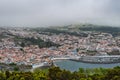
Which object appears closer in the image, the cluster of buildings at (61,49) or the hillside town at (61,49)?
the cluster of buildings at (61,49)

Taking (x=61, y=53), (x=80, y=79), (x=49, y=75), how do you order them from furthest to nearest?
1. (x=61, y=53)
2. (x=49, y=75)
3. (x=80, y=79)

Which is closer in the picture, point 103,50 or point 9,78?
point 9,78

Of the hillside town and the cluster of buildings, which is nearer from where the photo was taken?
the cluster of buildings

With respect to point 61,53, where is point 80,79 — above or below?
above

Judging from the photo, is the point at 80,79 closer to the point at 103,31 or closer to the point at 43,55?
the point at 43,55

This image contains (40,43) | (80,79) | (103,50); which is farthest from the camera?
(40,43)

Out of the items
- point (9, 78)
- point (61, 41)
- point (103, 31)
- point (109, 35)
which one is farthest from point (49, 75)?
point (103, 31)

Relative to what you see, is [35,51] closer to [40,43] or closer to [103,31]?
[40,43]
